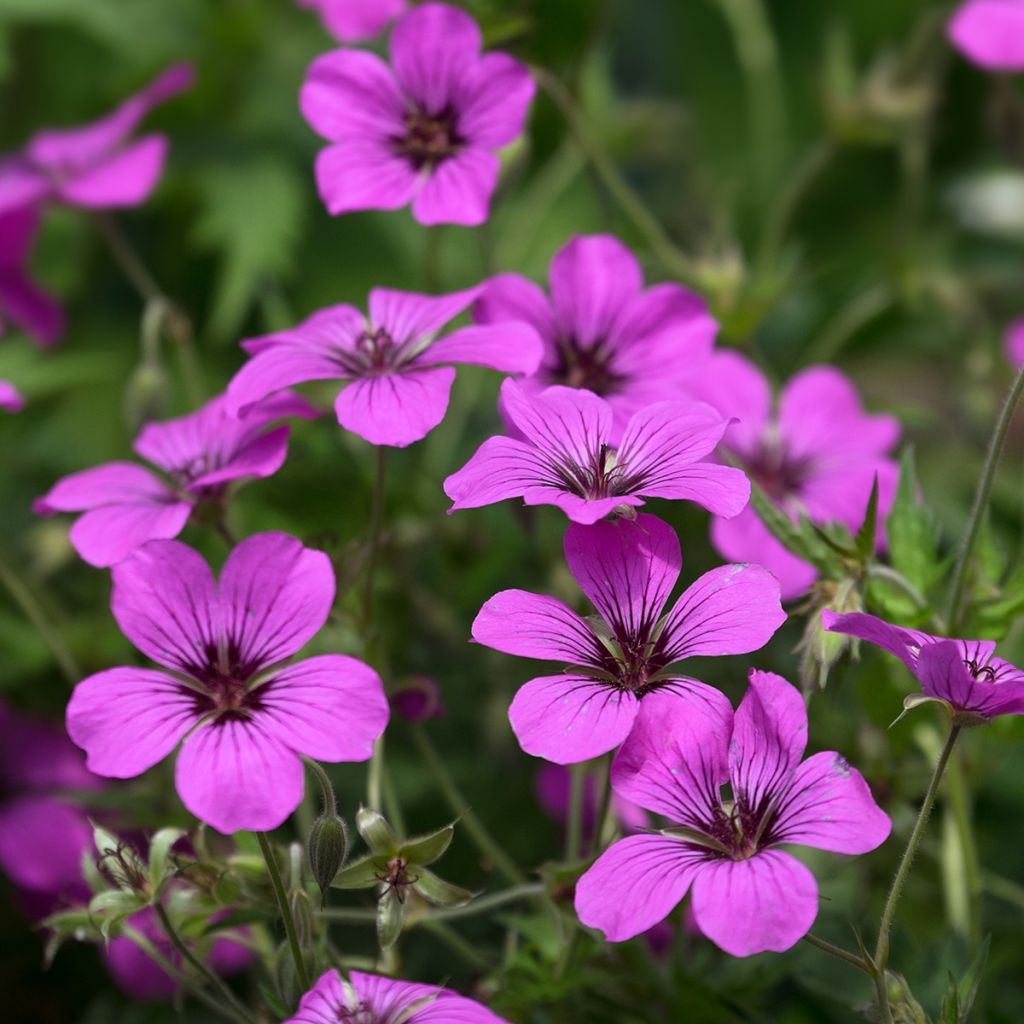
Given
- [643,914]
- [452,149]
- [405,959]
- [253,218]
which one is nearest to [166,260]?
[253,218]

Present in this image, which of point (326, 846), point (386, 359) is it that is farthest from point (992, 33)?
point (326, 846)

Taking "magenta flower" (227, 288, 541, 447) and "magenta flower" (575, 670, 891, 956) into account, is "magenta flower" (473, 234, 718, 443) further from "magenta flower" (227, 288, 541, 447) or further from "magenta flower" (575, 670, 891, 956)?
"magenta flower" (575, 670, 891, 956)

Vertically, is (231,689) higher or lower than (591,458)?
lower

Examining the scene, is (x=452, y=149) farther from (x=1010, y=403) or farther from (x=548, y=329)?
(x=1010, y=403)

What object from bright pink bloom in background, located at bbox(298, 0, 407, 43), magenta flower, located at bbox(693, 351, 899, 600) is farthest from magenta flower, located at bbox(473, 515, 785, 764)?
bright pink bloom in background, located at bbox(298, 0, 407, 43)

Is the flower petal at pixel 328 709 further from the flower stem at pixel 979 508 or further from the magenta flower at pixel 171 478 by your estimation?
the flower stem at pixel 979 508

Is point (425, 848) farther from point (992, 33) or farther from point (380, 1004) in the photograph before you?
point (992, 33)
